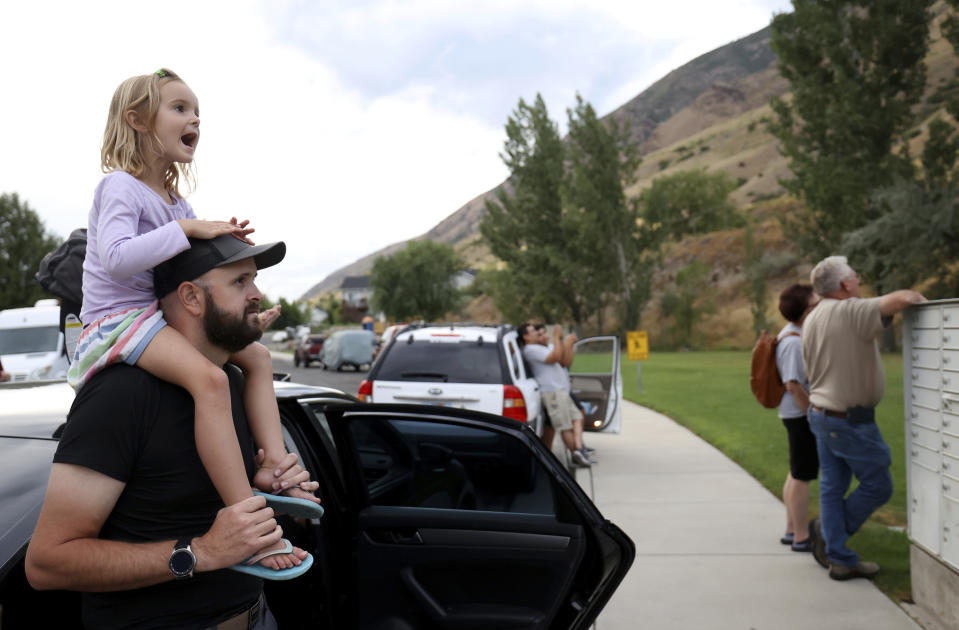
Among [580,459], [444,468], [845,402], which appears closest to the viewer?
[444,468]

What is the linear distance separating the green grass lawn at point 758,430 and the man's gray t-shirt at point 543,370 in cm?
245

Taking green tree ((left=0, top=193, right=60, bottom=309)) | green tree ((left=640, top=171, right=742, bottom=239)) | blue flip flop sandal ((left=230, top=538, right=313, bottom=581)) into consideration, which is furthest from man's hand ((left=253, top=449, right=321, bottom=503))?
green tree ((left=640, top=171, right=742, bottom=239))

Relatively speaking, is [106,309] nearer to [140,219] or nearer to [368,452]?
[140,219]

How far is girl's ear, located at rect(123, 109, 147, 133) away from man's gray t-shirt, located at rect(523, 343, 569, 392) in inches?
284

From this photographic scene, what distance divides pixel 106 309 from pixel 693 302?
49991mm

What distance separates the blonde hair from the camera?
1.81 metres

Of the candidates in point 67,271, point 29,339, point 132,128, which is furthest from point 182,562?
point 29,339

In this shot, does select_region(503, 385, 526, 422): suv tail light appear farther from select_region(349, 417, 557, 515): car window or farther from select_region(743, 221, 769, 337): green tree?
select_region(743, 221, 769, 337): green tree

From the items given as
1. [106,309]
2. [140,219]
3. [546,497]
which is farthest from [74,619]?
[546,497]

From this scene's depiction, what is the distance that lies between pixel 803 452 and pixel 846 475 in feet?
1.92

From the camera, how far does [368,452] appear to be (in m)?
3.40

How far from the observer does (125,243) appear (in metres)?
1.65

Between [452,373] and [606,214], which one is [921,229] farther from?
[452,373]

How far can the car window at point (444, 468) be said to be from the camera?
132 inches
